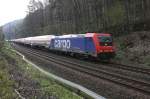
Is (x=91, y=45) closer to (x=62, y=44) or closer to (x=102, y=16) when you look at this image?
(x=62, y=44)

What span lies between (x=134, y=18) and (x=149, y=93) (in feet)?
110

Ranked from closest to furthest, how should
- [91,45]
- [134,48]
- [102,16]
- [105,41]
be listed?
[105,41] → [91,45] → [134,48] → [102,16]

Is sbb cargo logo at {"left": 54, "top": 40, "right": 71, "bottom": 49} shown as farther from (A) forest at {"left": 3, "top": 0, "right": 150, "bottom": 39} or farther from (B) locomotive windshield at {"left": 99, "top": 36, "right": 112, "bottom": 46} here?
(B) locomotive windshield at {"left": 99, "top": 36, "right": 112, "bottom": 46}

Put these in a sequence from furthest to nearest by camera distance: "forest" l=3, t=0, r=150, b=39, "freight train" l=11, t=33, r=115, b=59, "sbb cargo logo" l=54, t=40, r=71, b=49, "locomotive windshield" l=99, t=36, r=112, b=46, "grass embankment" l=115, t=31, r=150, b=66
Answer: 1. "forest" l=3, t=0, r=150, b=39
2. "sbb cargo logo" l=54, t=40, r=71, b=49
3. "locomotive windshield" l=99, t=36, r=112, b=46
4. "freight train" l=11, t=33, r=115, b=59
5. "grass embankment" l=115, t=31, r=150, b=66

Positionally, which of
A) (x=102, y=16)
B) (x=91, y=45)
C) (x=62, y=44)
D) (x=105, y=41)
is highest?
(x=102, y=16)

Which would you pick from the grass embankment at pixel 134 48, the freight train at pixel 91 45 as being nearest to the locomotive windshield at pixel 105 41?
the freight train at pixel 91 45

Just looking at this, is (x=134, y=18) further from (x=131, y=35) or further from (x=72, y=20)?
(x=72, y=20)

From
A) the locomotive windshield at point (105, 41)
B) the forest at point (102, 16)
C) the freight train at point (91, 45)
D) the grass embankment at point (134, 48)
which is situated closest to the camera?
the grass embankment at point (134, 48)

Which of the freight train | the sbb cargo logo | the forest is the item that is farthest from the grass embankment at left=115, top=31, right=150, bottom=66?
the sbb cargo logo

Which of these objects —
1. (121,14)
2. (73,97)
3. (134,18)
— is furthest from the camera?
(121,14)

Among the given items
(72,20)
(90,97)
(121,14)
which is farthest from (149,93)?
(72,20)

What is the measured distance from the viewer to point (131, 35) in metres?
39.9

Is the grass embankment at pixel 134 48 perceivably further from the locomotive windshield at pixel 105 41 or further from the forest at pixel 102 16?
the forest at pixel 102 16

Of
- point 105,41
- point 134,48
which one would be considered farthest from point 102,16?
point 105,41
